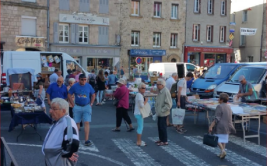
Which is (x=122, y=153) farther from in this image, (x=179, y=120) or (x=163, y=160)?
(x=179, y=120)

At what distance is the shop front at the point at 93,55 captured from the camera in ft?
88.7

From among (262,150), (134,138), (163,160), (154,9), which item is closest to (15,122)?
(134,138)

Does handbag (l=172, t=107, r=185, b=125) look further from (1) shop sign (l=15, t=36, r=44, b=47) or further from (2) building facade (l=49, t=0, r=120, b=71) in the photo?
(2) building facade (l=49, t=0, r=120, b=71)

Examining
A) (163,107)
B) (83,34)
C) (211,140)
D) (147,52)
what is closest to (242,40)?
(147,52)

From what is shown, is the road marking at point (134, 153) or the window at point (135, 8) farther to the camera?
the window at point (135, 8)

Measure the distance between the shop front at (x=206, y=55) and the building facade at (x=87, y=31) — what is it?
8614 mm

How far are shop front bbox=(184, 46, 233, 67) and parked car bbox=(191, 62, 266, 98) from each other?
56.6 ft

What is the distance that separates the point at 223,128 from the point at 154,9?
1024 inches

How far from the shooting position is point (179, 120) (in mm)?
9227


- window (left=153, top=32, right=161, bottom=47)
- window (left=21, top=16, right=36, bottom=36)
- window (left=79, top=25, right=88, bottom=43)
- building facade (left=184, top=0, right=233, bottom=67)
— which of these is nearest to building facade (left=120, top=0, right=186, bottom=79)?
window (left=153, top=32, right=161, bottom=47)

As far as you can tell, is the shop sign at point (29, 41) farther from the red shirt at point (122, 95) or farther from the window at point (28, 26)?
the red shirt at point (122, 95)

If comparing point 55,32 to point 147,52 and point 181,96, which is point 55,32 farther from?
point 181,96

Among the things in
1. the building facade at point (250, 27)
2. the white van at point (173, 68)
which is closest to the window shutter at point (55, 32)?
the white van at point (173, 68)

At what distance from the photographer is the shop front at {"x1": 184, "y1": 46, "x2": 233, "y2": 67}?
3331 centimetres
